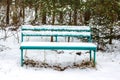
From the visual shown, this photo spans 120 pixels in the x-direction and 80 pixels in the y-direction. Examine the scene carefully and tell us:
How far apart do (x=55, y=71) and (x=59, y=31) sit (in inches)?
69.8

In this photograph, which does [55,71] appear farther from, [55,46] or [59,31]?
[59,31]

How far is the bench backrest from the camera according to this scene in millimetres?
8641

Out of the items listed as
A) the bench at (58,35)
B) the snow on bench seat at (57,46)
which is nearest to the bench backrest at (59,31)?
the bench at (58,35)

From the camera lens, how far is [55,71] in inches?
300

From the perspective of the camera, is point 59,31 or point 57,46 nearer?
point 57,46

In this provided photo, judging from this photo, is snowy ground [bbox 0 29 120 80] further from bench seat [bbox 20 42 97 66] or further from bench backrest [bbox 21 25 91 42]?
bench backrest [bbox 21 25 91 42]

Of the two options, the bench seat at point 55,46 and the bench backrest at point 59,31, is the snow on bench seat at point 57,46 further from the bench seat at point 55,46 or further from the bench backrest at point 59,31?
the bench backrest at point 59,31

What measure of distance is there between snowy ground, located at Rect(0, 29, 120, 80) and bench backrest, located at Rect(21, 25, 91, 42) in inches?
25.6

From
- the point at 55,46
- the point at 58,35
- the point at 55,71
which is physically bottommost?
the point at 55,71

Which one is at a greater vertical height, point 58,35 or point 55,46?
point 58,35

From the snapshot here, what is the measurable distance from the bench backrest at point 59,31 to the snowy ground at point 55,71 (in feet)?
2.13

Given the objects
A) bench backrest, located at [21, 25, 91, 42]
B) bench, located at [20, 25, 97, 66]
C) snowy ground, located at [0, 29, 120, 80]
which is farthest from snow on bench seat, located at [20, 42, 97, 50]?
bench backrest, located at [21, 25, 91, 42]

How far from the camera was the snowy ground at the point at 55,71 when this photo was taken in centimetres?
715

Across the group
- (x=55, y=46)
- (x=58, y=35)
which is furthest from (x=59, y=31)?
(x=55, y=46)
